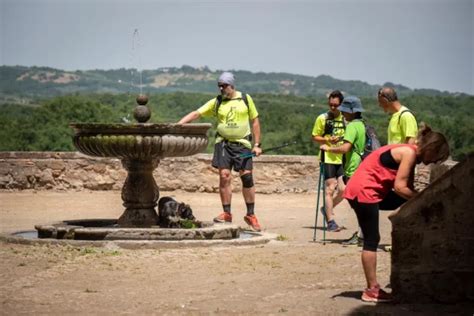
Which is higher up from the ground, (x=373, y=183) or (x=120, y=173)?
(x=373, y=183)

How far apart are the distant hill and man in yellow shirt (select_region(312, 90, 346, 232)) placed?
9857 cm

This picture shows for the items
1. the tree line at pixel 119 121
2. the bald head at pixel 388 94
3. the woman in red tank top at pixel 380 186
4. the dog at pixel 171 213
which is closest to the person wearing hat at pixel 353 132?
the bald head at pixel 388 94

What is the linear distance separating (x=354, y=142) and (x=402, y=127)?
48cm

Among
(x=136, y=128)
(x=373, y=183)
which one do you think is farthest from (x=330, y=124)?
(x=373, y=183)

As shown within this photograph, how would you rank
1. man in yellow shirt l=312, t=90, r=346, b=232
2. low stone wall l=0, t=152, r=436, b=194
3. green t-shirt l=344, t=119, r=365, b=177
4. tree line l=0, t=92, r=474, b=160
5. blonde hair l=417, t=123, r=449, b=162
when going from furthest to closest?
tree line l=0, t=92, r=474, b=160, low stone wall l=0, t=152, r=436, b=194, man in yellow shirt l=312, t=90, r=346, b=232, green t-shirt l=344, t=119, r=365, b=177, blonde hair l=417, t=123, r=449, b=162

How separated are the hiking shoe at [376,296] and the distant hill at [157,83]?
103 meters

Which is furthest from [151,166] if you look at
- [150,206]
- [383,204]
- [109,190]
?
[109,190]

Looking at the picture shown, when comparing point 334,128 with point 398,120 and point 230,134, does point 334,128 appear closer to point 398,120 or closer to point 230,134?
point 230,134

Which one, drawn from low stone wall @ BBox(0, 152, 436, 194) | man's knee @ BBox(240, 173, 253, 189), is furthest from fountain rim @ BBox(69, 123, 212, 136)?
low stone wall @ BBox(0, 152, 436, 194)

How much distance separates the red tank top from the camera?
7750mm

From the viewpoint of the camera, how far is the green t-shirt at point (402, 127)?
10562mm

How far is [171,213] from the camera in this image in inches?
468

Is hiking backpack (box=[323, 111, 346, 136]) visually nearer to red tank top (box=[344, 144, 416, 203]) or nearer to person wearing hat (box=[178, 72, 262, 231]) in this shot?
person wearing hat (box=[178, 72, 262, 231])

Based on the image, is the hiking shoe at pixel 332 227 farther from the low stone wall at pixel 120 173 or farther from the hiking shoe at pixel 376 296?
the low stone wall at pixel 120 173
